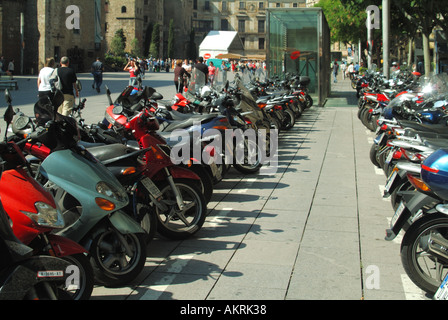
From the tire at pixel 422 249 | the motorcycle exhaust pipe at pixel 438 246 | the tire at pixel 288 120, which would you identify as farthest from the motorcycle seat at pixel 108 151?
the tire at pixel 288 120

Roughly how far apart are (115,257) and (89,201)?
0.50m

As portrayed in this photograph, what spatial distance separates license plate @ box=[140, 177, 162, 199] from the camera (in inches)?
221

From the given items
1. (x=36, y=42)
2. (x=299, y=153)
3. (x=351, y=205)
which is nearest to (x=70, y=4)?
(x=36, y=42)

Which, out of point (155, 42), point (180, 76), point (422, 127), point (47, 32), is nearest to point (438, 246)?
point (422, 127)

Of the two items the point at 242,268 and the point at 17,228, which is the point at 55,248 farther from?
the point at 242,268

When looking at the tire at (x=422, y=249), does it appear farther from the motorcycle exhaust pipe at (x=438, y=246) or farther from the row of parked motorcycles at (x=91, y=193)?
the row of parked motorcycles at (x=91, y=193)

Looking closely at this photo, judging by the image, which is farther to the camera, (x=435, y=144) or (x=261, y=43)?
(x=261, y=43)

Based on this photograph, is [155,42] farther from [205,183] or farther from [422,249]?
[422,249]

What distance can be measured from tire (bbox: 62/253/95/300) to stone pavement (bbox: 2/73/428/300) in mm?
572

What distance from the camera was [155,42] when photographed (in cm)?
9694

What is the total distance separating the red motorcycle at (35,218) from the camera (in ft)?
12.3

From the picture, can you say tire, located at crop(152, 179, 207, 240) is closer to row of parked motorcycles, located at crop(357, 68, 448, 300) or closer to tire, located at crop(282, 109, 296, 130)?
row of parked motorcycles, located at crop(357, 68, 448, 300)

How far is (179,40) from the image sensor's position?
116m

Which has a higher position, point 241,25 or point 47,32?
point 241,25
